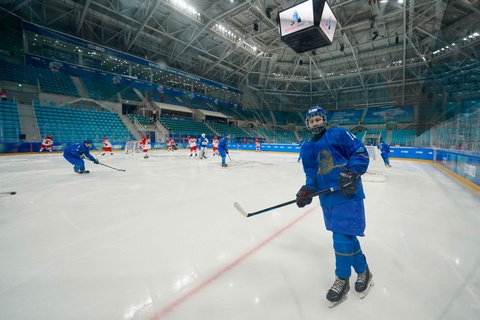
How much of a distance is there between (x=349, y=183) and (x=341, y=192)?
111 millimetres

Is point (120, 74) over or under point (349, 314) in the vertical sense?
A: over

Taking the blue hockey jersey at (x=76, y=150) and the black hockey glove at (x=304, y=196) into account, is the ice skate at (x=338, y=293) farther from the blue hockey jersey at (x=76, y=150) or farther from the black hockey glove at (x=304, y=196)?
the blue hockey jersey at (x=76, y=150)

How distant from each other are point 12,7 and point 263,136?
27598 mm

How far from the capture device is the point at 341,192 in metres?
1.62

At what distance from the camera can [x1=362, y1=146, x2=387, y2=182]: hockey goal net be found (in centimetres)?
632

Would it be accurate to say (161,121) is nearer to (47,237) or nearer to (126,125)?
(126,125)

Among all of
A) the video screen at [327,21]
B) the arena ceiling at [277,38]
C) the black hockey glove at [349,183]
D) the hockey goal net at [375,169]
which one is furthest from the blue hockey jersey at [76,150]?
the arena ceiling at [277,38]

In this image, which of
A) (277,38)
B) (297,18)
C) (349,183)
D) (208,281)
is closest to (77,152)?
(208,281)

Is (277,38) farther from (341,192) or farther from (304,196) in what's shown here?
(341,192)

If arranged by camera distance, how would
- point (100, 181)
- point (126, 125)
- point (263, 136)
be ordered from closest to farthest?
point (100, 181)
point (126, 125)
point (263, 136)

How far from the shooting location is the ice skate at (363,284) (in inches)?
64.8

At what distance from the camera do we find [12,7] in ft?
51.3

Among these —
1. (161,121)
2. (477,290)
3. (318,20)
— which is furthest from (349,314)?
(161,121)

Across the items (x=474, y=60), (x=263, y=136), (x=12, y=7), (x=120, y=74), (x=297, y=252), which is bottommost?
(x=297, y=252)
